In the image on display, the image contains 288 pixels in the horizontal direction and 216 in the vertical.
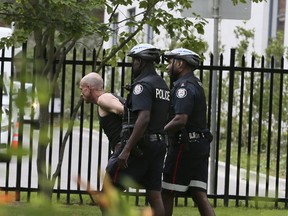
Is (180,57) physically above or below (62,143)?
above

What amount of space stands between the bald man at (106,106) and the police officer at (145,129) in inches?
5.4

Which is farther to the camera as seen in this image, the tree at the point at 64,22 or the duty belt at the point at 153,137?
the tree at the point at 64,22

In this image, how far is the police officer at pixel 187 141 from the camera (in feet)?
24.9

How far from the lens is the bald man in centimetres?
754

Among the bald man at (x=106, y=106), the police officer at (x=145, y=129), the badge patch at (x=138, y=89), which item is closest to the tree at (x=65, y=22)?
the bald man at (x=106, y=106)

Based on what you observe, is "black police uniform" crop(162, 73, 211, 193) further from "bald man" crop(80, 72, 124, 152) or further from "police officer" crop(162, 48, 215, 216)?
"bald man" crop(80, 72, 124, 152)

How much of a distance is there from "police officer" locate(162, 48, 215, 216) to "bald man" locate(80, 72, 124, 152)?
440 millimetres

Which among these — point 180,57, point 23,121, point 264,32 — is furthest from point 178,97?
point 264,32

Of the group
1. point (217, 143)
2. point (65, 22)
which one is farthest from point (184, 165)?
point (217, 143)

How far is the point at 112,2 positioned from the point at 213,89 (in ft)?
7.24

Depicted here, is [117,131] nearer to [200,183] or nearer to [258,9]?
[200,183]

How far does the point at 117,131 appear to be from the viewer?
7.66 metres

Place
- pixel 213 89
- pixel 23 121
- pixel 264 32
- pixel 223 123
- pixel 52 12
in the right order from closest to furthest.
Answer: pixel 23 121
pixel 52 12
pixel 213 89
pixel 223 123
pixel 264 32

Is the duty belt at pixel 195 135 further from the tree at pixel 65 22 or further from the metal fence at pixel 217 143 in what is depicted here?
the tree at pixel 65 22
